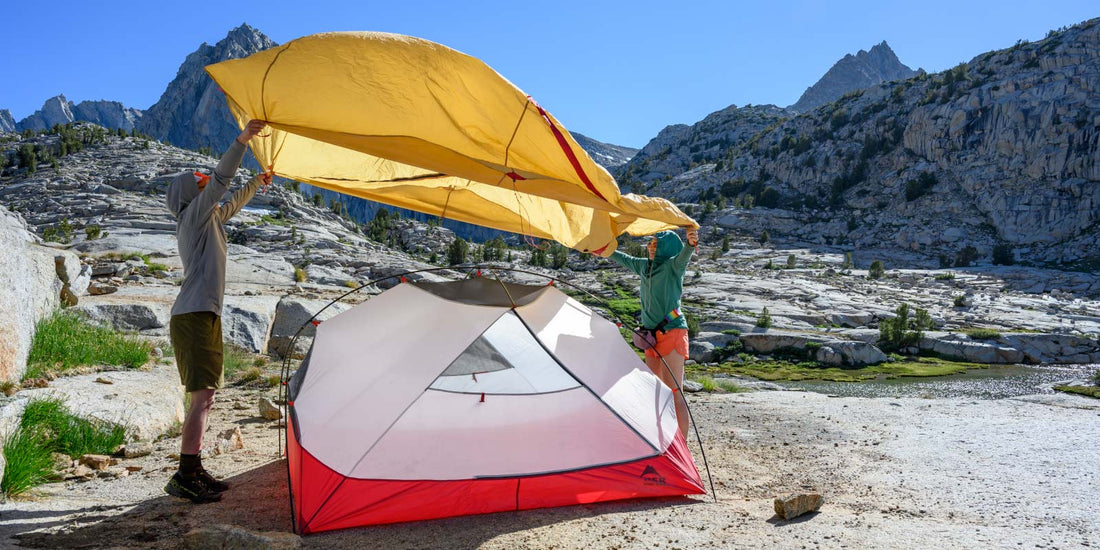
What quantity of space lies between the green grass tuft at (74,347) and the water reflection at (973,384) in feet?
52.3

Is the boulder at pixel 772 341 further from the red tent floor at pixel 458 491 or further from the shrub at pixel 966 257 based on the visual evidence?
the shrub at pixel 966 257

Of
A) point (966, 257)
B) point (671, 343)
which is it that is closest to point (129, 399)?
point (671, 343)

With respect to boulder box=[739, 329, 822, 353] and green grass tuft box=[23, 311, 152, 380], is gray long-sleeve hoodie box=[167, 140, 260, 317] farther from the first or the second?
boulder box=[739, 329, 822, 353]

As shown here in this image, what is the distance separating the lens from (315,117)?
4879 mm

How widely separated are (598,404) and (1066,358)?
2739 centimetres

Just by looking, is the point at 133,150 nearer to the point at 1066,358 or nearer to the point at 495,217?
the point at 495,217

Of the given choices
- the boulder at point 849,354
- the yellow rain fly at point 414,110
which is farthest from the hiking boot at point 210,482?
the boulder at point 849,354

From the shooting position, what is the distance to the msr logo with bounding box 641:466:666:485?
5.27 metres

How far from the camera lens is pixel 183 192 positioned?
16.1ft

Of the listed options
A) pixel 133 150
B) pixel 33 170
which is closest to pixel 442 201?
pixel 33 170

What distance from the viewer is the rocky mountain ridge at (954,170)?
6138cm


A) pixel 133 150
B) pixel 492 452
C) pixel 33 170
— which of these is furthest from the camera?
pixel 133 150

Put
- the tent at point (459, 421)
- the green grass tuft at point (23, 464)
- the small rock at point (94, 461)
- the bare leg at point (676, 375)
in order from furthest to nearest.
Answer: the bare leg at point (676, 375), the small rock at point (94, 461), the tent at point (459, 421), the green grass tuft at point (23, 464)

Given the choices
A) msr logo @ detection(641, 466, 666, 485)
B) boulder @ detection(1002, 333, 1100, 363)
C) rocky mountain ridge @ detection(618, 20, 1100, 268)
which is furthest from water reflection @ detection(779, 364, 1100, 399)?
rocky mountain ridge @ detection(618, 20, 1100, 268)
